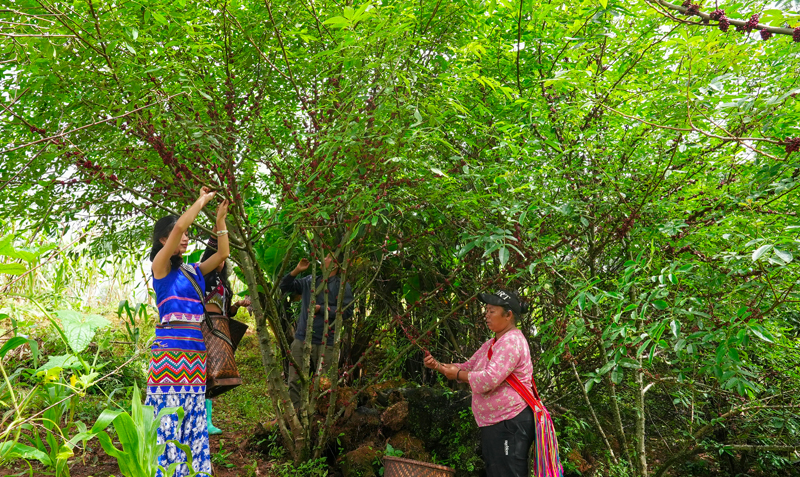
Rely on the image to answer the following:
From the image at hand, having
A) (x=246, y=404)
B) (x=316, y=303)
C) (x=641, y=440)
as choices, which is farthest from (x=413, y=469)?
(x=246, y=404)

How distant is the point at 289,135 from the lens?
147 inches

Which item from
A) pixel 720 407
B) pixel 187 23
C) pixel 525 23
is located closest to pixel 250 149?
pixel 187 23

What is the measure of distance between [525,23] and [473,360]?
2123 mm

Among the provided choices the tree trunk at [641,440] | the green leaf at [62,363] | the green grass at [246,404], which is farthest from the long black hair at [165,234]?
the tree trunk at [641,440]

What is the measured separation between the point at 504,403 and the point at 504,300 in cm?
60

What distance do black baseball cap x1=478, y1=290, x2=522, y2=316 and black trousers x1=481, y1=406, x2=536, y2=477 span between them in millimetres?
590

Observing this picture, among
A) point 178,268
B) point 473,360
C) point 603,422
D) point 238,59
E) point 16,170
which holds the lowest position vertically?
point 603,422

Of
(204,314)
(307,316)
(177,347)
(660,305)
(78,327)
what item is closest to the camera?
(78,327)

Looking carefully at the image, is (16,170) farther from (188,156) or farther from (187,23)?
(187,23)

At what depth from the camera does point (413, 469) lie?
131 inches

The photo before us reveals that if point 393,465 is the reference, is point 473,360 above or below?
above

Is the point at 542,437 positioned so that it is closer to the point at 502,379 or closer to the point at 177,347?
the point at 502,379

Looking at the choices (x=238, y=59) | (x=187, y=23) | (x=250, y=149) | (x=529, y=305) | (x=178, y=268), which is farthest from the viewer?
(x=529, y=305)

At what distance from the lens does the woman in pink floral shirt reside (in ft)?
10.2
